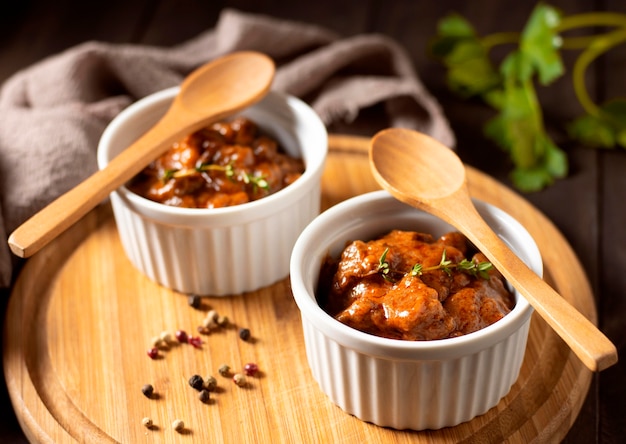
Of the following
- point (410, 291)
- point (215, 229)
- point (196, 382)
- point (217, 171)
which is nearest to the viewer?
point (410, 291)

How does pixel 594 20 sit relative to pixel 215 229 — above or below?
below

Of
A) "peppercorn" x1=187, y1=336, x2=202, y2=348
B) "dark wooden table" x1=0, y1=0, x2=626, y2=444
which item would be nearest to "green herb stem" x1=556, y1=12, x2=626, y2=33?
"dark wooden table" x1=0, y1=0, x2=626, y2=444

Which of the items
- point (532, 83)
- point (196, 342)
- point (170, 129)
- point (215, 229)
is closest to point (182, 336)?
point (196, 342)

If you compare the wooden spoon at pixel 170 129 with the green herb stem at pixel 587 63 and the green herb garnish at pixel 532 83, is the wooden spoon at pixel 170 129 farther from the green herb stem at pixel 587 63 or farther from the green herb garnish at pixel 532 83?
the green herb stem at pixel 587 63

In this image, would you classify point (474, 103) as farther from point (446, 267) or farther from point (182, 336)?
point (182, 336)

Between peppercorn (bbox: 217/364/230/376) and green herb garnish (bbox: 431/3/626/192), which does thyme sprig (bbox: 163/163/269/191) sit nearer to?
peppercorn (bbox: 217/364/230/376)

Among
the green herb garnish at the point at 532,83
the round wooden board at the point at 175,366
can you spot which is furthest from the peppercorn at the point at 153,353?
the green herb garnish at the point at 532,83

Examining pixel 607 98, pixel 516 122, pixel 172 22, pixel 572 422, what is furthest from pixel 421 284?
pixel 172 22
